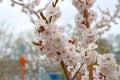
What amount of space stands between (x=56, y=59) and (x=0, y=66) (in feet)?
32.1

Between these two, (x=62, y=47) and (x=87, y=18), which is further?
(x=87, y=18)

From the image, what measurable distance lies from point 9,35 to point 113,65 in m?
10.0

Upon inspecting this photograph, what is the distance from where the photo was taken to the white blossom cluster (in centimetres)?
108

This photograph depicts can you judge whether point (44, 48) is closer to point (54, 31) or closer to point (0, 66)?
point (54, 31)

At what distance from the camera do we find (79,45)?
1253 mm

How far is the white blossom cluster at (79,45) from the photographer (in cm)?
108

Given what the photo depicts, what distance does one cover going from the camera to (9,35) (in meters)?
11.0

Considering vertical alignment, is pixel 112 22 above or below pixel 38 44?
above

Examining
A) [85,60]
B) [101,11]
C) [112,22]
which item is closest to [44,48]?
[85,60]

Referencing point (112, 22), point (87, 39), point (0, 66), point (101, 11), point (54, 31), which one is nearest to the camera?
point (54, 31)

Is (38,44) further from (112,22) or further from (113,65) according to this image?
(112,22)

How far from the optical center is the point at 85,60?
3.78ft

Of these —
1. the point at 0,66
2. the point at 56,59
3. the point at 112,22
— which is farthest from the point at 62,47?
the point at 0,66

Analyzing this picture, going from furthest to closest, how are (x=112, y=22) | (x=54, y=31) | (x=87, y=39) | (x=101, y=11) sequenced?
1. (x=101, y=11)
2. (x=112, y=22)
3. (x=87, y=39)
4. (x=54, y=31)
